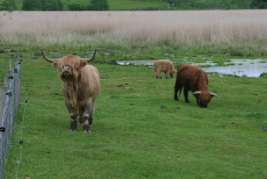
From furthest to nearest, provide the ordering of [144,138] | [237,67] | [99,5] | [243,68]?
[99,5]
[237,67]
[243,68]
[144,138]

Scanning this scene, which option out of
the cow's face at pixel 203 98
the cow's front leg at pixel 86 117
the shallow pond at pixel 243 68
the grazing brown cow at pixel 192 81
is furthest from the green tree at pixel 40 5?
the cow's front leg at pixel 86 117

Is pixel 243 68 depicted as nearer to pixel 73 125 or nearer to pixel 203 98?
pixel 203 98

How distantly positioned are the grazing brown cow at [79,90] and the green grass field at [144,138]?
324 mm

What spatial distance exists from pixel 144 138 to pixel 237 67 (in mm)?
18688

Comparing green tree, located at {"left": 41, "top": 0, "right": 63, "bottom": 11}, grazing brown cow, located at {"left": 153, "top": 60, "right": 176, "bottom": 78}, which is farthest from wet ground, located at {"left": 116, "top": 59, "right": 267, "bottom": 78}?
green tree, located at {"left": 41, "top": 0, "right": 63, "bottom": 11}

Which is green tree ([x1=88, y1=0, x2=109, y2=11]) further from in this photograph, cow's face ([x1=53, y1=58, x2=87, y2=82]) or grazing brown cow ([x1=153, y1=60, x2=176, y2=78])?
cow's face ([x1=53, y1=58, x2=87, y2=82])

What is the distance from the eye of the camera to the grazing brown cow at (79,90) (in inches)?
536

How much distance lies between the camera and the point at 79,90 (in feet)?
46.1

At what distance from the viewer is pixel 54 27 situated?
145 ft

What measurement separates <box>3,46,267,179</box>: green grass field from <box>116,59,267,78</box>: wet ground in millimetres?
7301

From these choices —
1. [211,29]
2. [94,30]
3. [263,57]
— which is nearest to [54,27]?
[94,30]

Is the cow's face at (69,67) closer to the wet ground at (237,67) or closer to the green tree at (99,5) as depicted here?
the wet ground at (237,67)

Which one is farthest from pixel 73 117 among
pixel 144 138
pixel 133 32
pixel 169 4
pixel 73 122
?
pixel 169 4

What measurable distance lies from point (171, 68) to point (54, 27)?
1986 cm
